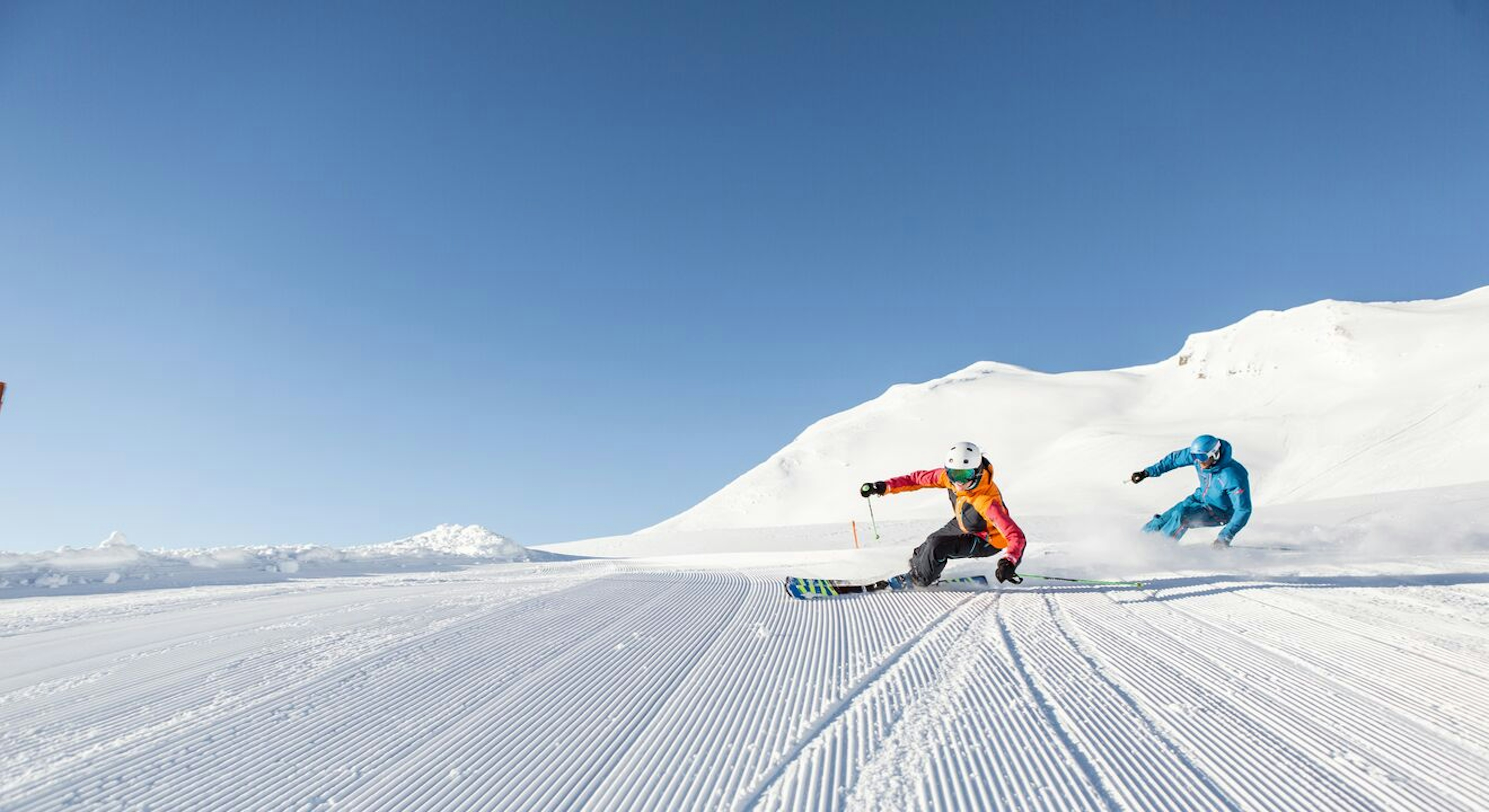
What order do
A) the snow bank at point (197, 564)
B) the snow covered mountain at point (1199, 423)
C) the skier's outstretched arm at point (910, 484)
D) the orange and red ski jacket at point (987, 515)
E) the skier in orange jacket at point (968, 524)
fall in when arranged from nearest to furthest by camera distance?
the orange and red ski jacket at point (987, 515) < the skier in orange jacket at point (968, 524) < the skier's outstretched arm at point (910, 484) < the snow bank at point (197, 564) < the snow covered mountain at point (1199, 423)

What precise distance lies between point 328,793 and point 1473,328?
78530 millimetres

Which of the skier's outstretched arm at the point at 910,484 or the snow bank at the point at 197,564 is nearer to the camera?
the skier's outstretched arm at the point at 910,484

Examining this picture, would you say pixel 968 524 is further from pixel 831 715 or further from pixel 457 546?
pixel 457 546

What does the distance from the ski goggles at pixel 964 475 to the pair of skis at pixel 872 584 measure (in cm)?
110

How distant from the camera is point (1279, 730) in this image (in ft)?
8.95

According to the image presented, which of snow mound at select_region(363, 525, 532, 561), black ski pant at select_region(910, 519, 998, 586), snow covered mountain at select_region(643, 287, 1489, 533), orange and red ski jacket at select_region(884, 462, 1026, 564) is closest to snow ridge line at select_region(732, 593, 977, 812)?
black ski pant at select_region(910, 519, 998, 586)

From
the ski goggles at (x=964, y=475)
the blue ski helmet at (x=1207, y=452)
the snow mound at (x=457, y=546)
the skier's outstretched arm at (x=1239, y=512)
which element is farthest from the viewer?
the snow mound at (x=457, y=546)

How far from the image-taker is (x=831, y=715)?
2.96 meters

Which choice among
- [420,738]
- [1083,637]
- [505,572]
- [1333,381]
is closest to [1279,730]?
[1083,637]

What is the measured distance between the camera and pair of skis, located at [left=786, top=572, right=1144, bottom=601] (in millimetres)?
6961

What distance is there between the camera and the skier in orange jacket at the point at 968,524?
7.30 m

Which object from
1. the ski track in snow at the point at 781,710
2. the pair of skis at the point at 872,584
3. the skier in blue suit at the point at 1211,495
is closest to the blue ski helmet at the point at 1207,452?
the skier in blue suit at the point at 1211,495

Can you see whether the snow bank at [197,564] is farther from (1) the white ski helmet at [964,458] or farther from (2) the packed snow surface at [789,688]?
(1) the white ski helmet at [964,458]

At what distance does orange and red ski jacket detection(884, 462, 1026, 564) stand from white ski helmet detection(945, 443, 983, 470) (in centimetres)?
13
